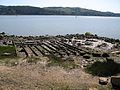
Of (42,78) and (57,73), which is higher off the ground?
(42,78)

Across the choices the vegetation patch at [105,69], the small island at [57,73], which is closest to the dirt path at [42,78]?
the small island at [57,73]

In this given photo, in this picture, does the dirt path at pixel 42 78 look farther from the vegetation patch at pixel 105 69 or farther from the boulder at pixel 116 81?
the boulder at pixel 116 81

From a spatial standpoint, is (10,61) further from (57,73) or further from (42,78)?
(42,78)

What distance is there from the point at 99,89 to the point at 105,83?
209 cm

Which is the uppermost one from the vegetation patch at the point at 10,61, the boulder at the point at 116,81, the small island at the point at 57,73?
the boulder at the point at 116,81

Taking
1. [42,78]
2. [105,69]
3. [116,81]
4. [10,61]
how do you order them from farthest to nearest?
[10,61] < [105,69] < [42,78] < [116,81]

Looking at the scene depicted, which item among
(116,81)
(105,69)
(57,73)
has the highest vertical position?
(116,81)

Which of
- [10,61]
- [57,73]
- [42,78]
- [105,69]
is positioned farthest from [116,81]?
[10,61]

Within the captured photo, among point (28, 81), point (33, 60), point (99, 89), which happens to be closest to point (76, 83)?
point (99, 89)

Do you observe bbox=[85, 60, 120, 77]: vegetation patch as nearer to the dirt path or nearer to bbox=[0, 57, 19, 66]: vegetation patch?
the dirt path

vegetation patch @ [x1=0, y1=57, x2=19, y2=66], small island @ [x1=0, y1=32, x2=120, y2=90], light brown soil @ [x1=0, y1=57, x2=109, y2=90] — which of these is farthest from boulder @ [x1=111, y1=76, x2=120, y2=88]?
vegetation patch @ [x1=0, y1=57, x2=19, y2=66]

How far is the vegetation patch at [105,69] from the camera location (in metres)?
26.5

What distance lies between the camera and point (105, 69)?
27.7m

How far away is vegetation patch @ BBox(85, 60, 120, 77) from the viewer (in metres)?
26.5
